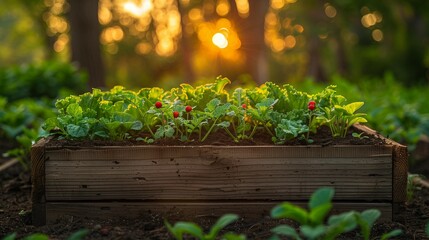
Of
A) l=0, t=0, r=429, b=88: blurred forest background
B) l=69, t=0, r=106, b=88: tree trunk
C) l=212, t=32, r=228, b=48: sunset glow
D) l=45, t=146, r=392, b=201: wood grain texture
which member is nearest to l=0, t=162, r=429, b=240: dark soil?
l=45, t=146, r=392, b=201: wood grain texture

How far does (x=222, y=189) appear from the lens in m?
2.79

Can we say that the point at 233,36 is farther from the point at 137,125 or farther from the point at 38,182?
the point at 38,182

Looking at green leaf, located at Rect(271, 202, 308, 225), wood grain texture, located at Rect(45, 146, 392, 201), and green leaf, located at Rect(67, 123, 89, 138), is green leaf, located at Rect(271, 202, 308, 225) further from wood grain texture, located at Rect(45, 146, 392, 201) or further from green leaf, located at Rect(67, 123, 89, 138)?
green leaf, located at Rect(67, 123, 89, 138)

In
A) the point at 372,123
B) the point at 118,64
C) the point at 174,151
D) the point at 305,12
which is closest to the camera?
the point at 174,151

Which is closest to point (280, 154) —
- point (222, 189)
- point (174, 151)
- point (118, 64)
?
point (222, 189)

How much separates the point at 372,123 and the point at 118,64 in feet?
132

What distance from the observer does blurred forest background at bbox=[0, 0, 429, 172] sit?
19.4 ft

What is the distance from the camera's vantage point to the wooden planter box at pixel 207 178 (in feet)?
9.09

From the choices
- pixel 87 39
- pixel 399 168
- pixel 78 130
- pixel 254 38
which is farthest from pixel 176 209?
pixel 254 38

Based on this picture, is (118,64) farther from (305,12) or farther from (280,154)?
(280,154)

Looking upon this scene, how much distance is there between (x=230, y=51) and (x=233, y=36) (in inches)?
24.6

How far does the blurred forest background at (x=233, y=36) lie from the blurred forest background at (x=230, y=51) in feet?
0.14

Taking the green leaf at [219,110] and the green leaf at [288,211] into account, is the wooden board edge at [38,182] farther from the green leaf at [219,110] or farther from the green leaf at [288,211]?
the green leaf at [288,211]

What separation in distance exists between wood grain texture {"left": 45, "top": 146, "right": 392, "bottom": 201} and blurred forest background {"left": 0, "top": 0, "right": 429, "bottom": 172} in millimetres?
605
